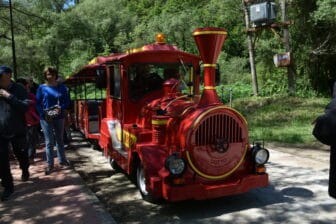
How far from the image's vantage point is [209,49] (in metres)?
5.84

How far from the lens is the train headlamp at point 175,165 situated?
18.2 feet

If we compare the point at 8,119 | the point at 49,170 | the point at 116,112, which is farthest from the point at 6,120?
the point at 116,112

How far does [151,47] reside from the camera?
24.4 feet

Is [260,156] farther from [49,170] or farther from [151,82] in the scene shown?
[49,170]

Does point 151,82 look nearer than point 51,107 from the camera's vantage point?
Yes

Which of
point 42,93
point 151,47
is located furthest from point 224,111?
point 42,93

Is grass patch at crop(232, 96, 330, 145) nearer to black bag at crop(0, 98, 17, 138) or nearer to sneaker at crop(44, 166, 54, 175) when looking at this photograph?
sneaker at crop(44, 166, 54, 175)

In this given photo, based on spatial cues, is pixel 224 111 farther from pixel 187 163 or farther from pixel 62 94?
pixel 62 94

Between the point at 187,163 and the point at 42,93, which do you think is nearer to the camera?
the point at 187,163

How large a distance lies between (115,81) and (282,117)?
8330 millimetres

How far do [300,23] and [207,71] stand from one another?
17717mm

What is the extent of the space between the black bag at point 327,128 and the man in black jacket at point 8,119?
4.27 m

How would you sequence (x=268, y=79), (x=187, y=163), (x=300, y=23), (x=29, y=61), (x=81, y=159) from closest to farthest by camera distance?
1. (x=187, y=163)
2. (x=81, y=159)
3. (x=300, y=23)
4. (x=268, y=79)
5. (x=29, y=61)

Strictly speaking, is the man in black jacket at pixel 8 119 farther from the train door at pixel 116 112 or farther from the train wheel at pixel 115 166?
the train wheel at pixel 115 166
